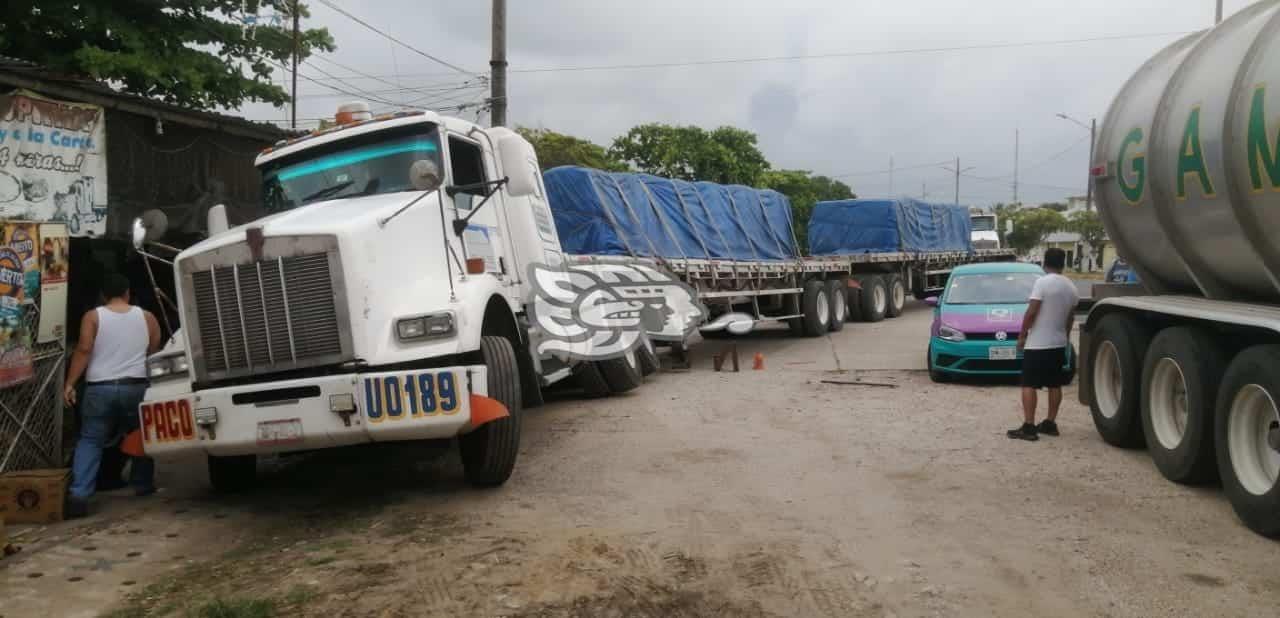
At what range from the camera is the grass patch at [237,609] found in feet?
13.9

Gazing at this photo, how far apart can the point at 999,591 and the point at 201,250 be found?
15.9 ft

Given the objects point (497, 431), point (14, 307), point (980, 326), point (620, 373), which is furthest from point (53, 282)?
point (980, 326)

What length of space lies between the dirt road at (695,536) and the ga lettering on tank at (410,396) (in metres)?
0.70

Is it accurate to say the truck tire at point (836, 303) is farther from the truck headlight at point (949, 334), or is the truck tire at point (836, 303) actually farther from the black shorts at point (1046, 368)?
the black shorts at point (1046, 368)

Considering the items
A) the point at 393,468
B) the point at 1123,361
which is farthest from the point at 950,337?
the point at 393,468

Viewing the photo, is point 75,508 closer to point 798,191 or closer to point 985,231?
point 985,231

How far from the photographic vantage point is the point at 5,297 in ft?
20.8

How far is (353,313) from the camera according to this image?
5.69m

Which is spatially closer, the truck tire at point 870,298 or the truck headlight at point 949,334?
the truck headlight at point 949,334

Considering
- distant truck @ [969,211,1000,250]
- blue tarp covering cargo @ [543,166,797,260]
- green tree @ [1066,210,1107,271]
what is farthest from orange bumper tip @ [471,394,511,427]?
green tree @ [1066,210,1107,271]

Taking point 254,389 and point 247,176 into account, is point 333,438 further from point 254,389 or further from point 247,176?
point 247,176

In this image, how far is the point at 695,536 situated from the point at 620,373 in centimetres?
553

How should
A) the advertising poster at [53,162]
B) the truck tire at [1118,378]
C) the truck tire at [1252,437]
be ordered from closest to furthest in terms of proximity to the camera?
the truck tire at [1252,437], the truck tire at [1118,378], the advertising poster at [53,162]

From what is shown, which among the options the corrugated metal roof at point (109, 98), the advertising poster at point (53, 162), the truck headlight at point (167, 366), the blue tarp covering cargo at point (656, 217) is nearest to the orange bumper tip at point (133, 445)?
the truck headlight at point (167, 366)
